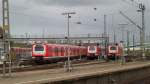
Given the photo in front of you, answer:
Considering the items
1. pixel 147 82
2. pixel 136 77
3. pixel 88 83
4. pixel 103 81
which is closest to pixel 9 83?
pixel 88 83

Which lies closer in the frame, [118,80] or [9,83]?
[9,83]

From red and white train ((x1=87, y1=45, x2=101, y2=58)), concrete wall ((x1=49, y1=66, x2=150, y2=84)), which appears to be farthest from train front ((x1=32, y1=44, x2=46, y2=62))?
concrete wall ((x1=49, y1=66, x2=150, y2=84))

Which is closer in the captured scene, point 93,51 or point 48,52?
point 48,52

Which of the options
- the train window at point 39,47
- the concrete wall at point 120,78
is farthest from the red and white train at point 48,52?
the concrete wall at point 120,78

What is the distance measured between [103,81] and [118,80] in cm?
274

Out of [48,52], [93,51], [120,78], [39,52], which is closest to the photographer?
[120,78]

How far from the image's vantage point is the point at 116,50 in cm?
8006

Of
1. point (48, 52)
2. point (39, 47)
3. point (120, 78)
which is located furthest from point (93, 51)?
point (120, 78)

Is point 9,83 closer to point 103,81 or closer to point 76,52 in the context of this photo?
point 103,81

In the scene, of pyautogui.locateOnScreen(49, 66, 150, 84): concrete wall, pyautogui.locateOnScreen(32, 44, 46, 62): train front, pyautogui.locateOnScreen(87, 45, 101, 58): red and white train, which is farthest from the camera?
pyautogui.locateOnScreen(87, 45, 101, 58): red and white train

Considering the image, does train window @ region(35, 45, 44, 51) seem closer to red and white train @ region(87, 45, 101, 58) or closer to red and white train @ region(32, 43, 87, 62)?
red and white train @ region(32, 43, 87, 62)

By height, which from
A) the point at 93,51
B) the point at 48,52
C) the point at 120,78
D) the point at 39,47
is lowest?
the point at 120,78

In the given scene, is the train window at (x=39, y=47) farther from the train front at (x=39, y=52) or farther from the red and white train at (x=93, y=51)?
the red and white train at (x=93, y=51)

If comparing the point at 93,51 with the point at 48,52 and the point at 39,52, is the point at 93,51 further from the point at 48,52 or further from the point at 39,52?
the point at 39,52
